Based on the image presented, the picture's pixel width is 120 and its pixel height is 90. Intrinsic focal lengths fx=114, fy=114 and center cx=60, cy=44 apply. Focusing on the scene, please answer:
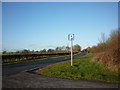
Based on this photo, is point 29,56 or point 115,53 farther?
point 29,56

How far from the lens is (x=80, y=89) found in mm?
5191

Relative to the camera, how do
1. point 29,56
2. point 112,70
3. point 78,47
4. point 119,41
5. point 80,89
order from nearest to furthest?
point 80,89
point 112,70
point 119,41
point 29,56
point 78,47

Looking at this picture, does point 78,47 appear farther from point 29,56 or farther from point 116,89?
point 116,89

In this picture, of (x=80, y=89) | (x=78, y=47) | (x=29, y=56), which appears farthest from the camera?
(x=78, y=47)

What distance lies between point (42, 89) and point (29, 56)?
2393 cm

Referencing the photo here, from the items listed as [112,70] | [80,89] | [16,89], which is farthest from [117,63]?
[16,89]

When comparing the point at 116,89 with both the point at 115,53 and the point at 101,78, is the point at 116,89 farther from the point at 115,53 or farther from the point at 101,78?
the point at 115,53

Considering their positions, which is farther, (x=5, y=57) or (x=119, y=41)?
(x=5, y=57)

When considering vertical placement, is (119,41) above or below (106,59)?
above

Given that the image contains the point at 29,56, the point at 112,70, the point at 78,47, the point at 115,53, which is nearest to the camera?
the point at 112,70

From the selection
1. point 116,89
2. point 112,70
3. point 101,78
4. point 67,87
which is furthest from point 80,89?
point 112,70

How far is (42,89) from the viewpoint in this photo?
521 cm

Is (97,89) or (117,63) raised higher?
(117,63)

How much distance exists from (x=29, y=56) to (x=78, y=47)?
309 ft
